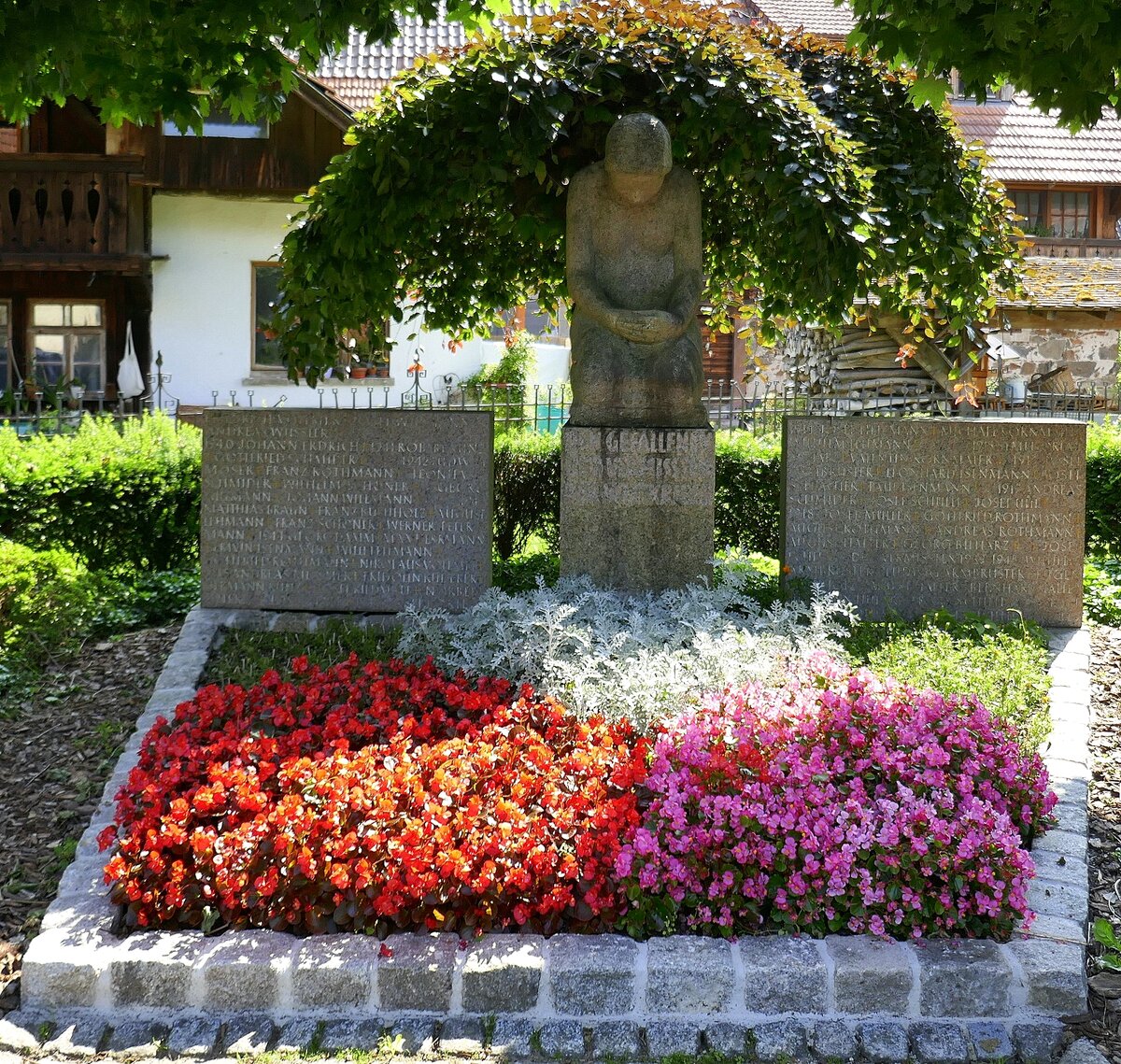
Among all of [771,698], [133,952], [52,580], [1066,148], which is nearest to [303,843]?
[133,952]

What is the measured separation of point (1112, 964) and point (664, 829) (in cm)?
139

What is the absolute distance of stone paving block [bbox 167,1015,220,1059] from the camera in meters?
3.43

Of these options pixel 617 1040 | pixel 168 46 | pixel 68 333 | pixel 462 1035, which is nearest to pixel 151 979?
pixel 462 1035

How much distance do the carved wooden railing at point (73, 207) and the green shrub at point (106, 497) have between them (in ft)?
28.9

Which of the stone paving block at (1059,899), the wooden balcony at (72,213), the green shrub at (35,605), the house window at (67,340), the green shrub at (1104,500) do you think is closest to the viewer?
the stone paving block at (1059,899)

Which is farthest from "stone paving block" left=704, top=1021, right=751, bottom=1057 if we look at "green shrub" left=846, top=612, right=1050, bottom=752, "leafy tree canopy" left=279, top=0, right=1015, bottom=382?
"leafy tree canopy" left=279, top=0, right=1015, bottom=382

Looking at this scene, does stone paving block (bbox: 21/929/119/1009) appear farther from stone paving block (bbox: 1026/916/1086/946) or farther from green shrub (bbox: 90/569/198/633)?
green shrub (bbox: 90/569/198/633)

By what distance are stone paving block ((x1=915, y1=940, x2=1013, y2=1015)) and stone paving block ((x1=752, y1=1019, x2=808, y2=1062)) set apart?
365mm

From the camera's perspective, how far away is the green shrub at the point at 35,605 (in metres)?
6.63

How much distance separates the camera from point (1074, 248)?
76.7ft

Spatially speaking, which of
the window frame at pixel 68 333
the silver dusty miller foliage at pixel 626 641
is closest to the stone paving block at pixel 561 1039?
the silver dusty miller foliage at pixel 626 641

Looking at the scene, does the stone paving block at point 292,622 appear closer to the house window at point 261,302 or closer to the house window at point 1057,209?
the house window at point 261,302

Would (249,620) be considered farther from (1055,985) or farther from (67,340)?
(67,340)

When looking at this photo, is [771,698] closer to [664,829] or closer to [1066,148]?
[664,829]
